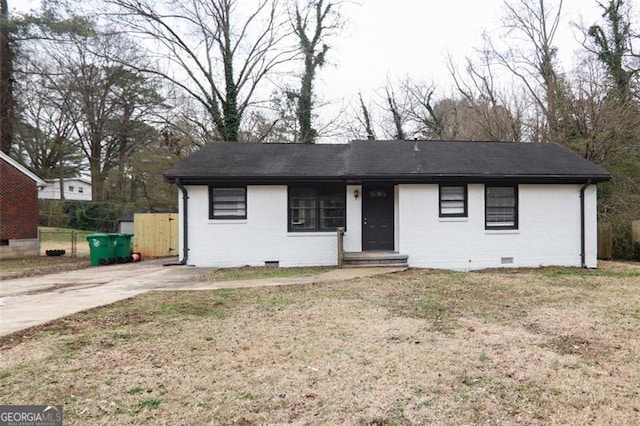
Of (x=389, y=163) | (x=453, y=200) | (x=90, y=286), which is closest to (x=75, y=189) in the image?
(x=90, y=286)

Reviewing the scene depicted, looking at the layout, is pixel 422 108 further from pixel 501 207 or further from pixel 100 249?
pixel 100 249

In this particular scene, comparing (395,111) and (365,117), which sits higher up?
(395,111)

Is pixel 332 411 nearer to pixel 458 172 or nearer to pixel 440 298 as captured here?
pixel 440 298

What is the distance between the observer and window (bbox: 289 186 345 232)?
1155 cm

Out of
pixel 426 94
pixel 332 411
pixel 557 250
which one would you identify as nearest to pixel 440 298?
pixel 332 411

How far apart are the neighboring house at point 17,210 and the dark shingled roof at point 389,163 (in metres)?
8.82

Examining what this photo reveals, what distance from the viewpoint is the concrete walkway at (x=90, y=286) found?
230 inches

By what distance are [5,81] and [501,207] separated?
1044 inches

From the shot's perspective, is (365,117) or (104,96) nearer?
(104,96)

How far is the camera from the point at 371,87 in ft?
98.4

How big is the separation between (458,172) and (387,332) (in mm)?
7424

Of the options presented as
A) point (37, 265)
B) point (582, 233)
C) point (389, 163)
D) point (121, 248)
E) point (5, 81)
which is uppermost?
point (5, 81)

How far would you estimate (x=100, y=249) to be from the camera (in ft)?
42.1

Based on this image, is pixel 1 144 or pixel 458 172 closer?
pixel 458 172
